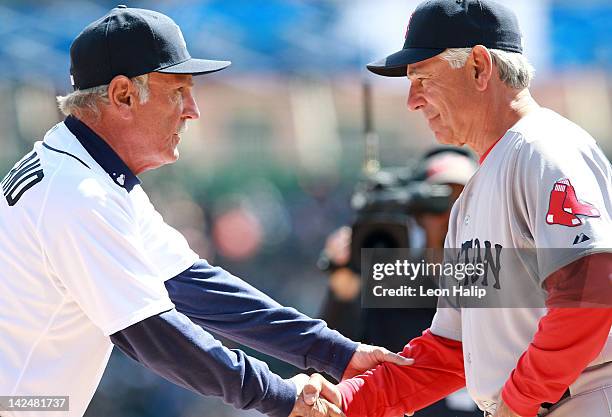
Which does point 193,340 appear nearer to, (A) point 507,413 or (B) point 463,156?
(A) point 507,413

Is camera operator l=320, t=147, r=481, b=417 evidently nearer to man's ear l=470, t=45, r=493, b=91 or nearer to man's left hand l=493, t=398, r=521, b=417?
man's left hand l=493, t=398, r=521, b=417

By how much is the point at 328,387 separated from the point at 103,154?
1.04 meters

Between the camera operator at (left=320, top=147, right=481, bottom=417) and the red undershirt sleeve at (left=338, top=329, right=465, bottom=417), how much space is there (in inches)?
37.9

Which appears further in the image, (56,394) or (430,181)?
(430,181)

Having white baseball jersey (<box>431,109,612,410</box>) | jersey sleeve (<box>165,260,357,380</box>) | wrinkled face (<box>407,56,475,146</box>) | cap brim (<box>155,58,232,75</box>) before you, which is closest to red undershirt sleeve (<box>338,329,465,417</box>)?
jersey sleeve (<box>165,260,357,380</box>)

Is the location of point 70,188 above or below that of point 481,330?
above

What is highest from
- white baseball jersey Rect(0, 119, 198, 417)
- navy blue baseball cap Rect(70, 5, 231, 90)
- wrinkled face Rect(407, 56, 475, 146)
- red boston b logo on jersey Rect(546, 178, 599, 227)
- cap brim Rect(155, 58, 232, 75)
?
navy blue baseball cap Rect(70, 5, 231, 90)

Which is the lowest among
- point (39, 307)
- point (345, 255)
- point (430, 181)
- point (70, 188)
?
point (345, 255)

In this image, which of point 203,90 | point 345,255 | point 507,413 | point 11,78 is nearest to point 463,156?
point 345,255

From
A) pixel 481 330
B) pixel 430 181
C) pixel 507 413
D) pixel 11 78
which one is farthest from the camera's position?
pixel 11 78

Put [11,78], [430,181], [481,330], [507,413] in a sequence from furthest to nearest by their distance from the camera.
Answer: [11,78] < [430,181] < [481,330] < [507,413]

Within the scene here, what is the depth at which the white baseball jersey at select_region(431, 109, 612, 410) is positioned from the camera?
252 cm

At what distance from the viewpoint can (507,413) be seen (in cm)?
264

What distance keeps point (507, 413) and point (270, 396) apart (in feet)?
2.35
